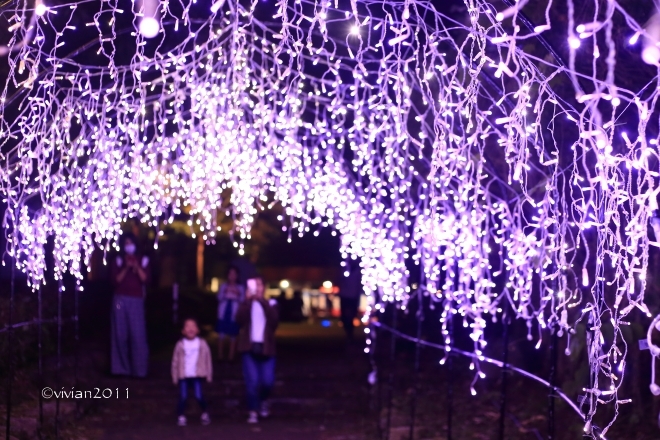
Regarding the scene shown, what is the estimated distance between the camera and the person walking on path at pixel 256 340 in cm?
839

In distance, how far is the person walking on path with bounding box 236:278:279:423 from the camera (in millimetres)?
8391

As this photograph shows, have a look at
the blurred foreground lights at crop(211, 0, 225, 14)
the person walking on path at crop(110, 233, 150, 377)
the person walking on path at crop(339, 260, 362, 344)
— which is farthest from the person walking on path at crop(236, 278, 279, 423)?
the blurred foreground lights at crop(211, 0, 225, 14)

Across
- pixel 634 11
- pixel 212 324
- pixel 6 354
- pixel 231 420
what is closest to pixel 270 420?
pixel 231 420

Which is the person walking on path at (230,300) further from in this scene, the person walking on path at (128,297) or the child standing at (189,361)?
the child standing at (189,361)

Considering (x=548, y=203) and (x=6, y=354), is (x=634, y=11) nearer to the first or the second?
(x=548, y=203)

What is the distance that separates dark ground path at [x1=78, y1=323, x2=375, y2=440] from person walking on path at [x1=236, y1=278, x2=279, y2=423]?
1.24 feet

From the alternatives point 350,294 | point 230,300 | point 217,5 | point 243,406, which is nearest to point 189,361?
point 243,406

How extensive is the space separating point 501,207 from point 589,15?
4.87 ft

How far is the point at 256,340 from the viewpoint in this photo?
27.5ft

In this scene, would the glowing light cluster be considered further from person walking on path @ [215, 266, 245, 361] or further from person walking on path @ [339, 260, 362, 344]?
person walking on path @ [339, 260, 362, 344]

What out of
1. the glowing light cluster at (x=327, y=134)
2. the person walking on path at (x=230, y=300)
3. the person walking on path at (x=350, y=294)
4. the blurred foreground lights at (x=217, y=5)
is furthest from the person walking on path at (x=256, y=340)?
the blurred foreground lights at (x=217, y=5)

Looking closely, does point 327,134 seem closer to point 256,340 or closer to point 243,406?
point 256,340

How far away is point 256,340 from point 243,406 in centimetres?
147

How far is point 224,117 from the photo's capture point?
7219 mm
